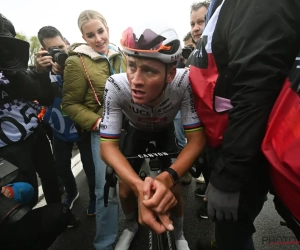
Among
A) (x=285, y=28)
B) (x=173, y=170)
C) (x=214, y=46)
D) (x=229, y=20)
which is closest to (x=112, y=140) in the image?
(x=173, y=170)

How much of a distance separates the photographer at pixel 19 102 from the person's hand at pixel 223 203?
3.77ft

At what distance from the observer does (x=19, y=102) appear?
176cm

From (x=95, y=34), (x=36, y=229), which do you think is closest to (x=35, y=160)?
(x=36, y=229)

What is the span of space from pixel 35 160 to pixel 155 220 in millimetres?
1519

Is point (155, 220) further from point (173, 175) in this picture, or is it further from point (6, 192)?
point (6, 192)

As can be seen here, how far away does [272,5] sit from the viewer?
2.95 feet

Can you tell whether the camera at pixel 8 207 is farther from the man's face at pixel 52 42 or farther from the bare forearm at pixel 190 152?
the man's face at pixel 52 42

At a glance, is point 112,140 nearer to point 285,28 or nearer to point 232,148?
point 232,148

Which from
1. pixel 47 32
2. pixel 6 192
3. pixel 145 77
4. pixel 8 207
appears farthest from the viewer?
pixel 47 32

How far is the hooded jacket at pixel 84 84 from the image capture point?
81.6 inches

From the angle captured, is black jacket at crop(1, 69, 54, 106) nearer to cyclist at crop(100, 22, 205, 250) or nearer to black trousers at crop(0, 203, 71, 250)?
cyclist at crop(100, 22, 205, 250)

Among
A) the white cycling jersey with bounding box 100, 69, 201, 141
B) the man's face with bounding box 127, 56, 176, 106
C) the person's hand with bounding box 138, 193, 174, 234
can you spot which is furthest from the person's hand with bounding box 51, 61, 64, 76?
the person's hand with bounding box 138, 193, 174, 234

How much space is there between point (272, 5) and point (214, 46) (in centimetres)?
32

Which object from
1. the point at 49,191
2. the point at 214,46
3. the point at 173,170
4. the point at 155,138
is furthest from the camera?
the point at 49,191
